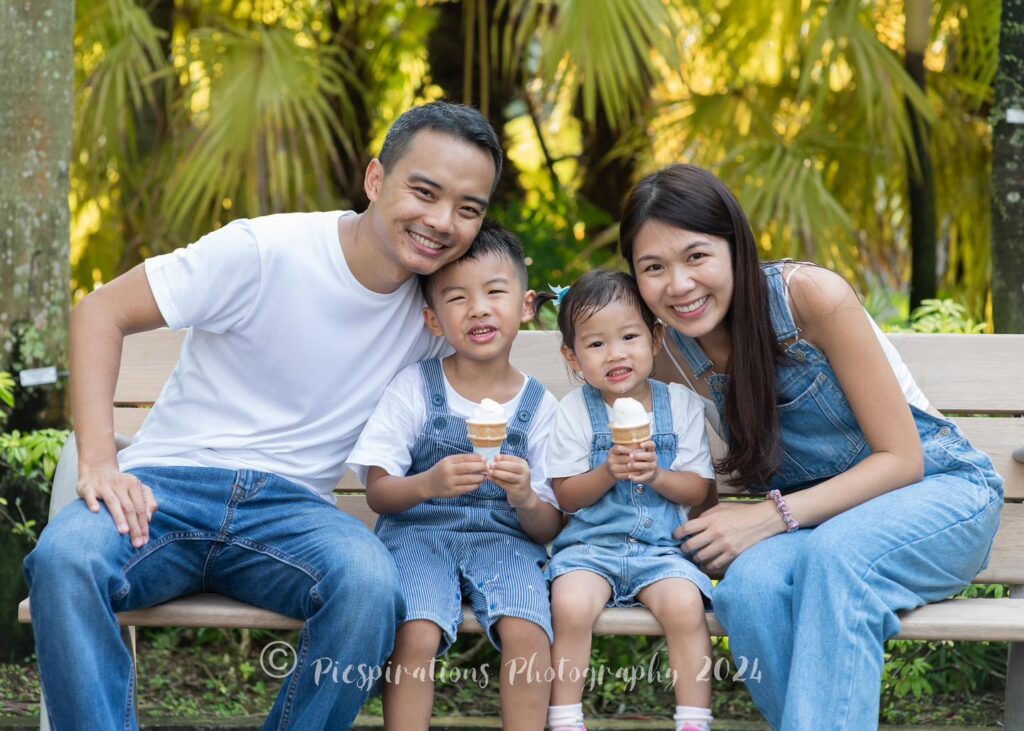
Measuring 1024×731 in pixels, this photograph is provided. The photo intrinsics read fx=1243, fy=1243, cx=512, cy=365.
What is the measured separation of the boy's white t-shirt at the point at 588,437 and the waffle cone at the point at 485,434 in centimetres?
29

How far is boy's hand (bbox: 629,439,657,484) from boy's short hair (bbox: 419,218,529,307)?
531 millimetres

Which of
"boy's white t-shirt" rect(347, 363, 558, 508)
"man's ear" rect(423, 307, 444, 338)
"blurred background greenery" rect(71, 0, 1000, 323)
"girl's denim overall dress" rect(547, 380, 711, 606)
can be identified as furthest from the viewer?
"blurred background greenery" rect(71, 0, 1000, 323)

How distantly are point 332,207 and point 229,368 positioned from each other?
1.89 meters

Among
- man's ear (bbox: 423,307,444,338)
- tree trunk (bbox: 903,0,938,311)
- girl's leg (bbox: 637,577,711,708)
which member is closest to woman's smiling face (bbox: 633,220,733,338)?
man's ear (bbox: 423,307,444,338)

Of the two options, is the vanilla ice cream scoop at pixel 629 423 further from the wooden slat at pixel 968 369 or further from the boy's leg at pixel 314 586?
the wooden slat at pixel 968 369

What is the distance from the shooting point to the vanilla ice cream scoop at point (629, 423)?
266 cm

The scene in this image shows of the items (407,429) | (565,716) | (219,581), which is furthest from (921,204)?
(219,581)

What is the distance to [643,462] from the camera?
271 cm

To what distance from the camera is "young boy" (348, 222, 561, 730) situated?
260 centimetres

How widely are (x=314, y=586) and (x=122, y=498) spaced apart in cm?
45

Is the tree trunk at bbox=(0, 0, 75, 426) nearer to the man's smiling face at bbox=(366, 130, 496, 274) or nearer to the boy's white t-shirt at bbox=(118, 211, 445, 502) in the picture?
the boy's white t-shirt at bbox=(118, 211, 445, 502)

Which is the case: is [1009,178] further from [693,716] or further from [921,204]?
[693,716]

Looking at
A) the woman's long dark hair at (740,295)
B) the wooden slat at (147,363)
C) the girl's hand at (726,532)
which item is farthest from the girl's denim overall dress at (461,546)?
the wooden slat at (147,363)

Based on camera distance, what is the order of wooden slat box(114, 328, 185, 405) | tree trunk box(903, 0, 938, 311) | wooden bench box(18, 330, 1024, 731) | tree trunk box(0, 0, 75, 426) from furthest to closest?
tree trunk box(903, 0, 938, 311) < tree trunk box(0, 0, 75, 426) < wooden slat box(114, 328, 185, 405) < wooden bench box(18, 330, 1024, 731)
